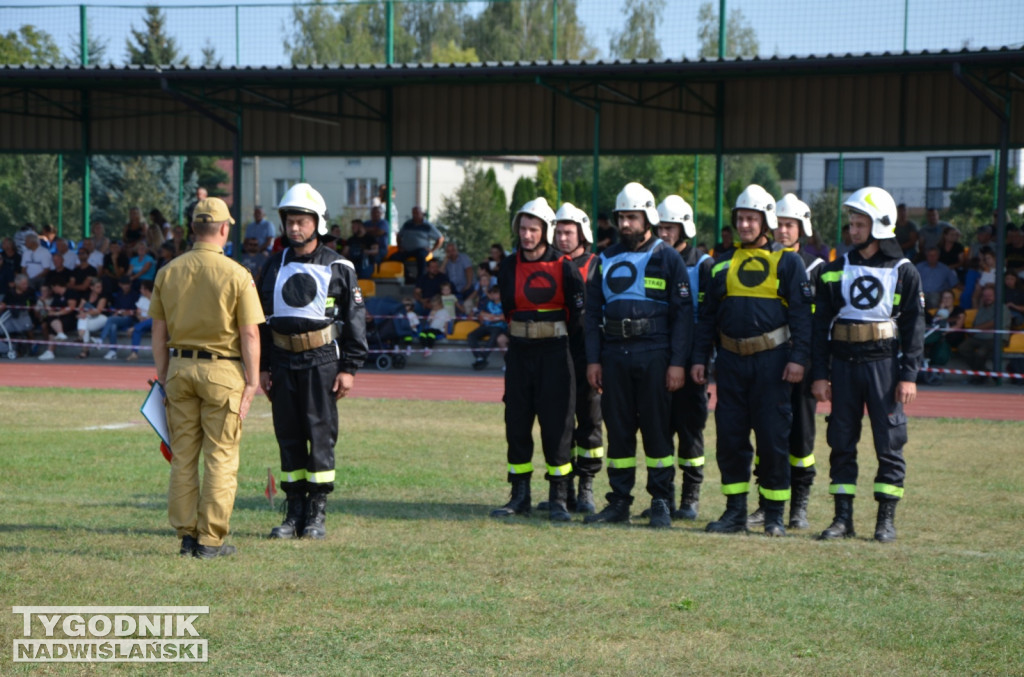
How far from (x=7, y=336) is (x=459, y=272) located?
8.60 metres

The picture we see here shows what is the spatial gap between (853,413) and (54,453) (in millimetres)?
7248

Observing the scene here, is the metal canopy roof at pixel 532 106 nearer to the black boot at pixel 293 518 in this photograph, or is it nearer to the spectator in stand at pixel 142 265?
the spectator in stand at pixel 142 265

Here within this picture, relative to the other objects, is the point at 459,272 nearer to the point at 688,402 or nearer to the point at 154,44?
the point at 688,402

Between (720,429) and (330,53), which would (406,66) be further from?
(330,53)

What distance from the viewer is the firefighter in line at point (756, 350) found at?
8578mm

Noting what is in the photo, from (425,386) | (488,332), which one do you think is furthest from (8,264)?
(425,386)

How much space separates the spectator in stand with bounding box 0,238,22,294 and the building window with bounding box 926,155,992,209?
4078 cm

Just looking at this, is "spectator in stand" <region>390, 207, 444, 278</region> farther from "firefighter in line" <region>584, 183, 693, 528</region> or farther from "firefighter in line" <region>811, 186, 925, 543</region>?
"firefighter in line" <region>811, 186, 925, 543</region>

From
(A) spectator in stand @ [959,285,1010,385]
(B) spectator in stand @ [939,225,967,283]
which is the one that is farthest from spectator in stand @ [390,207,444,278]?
(A) spectator in stand @ [959,285,1010,385]

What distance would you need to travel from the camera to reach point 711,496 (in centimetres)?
1045

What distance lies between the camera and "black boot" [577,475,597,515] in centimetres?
962

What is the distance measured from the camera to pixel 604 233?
2009 cm

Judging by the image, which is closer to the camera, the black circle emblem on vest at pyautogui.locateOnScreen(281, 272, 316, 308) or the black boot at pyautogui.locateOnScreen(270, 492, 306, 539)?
the black circle emblem on vest at pyautogui.locateOnScreen(281, 272, 316, 308)

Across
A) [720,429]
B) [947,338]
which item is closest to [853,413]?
[720,429]
